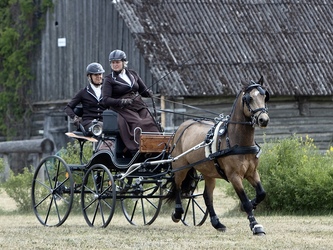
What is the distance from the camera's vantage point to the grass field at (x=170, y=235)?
10.7 m

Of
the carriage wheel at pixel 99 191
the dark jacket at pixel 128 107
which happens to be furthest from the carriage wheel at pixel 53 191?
the dark jacket at pixel 128 107

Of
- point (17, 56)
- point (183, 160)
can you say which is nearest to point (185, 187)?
point (183, 160)

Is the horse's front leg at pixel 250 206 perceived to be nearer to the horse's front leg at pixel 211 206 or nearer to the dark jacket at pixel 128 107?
the horse's front leg at pixel 211 206

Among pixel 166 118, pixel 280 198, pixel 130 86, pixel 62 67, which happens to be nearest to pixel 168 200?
pixel 130 86

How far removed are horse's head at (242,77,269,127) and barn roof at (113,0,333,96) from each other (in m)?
11.3

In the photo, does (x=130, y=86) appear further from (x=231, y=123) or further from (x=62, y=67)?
(x=62, y=67)

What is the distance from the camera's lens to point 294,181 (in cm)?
1490

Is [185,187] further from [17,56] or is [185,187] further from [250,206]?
[17,56]

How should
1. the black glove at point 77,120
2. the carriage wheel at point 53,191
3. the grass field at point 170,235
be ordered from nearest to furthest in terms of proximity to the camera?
the grass field at point 170,235
the carriage wheel at point 53,191
the black glove at point 77,120

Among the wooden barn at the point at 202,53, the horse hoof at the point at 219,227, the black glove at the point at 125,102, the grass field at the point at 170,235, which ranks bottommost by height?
the grass field at the point at 170,235

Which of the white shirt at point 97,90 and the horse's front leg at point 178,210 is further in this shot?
the white shirt at point 97,90

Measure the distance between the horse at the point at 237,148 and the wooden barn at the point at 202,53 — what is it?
1062 cm

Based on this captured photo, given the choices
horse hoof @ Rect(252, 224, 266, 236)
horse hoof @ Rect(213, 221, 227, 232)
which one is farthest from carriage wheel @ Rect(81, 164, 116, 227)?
horse hoof @ Rect(252, 224, 266, 236)

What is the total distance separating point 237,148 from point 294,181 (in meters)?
3.20
